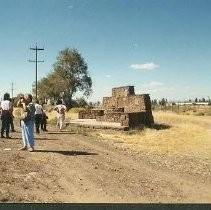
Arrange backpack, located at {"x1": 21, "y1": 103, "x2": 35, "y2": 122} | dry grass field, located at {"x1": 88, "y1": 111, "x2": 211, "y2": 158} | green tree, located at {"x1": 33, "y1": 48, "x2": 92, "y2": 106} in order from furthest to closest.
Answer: green tree, located at {"x1": 33, "y1": 48, "x2": 92, "y2": 106} → dry grass field, located at {"x1": 88, "y1": 111, "x2": 211, "y2": 158} → backpack, located at {"x1": 21, "y1": 103, "x2": 35, "y2": 122}

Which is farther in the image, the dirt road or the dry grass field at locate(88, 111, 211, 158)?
the dry grass field at locate(88, 111, 211, 158)

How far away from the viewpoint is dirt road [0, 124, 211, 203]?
29.0 ft

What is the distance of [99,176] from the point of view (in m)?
10.9

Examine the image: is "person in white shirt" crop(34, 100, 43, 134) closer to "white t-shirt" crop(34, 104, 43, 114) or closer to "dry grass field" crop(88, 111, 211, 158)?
"white t-shirt" crop(34, 104, 43, 114)

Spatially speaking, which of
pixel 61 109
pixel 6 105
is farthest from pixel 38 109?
pixel 6 105

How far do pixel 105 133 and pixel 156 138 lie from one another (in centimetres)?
386

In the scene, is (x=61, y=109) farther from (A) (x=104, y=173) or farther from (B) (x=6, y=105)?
(A) (x=104, y=173)

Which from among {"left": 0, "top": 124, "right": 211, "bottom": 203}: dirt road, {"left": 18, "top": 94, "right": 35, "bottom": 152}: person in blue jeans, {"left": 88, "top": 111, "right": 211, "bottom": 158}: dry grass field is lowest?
{"left": 0, "top": 124, "right": 211, "bottom": 203}: dirt road

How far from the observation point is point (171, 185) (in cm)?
1009

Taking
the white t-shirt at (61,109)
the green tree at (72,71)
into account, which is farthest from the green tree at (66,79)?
the white t-shirt at (61,109)

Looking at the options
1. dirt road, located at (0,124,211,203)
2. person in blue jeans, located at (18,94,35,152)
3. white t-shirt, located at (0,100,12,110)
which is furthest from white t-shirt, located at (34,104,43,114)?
person in blue jeans, located at (18,94,35,152)

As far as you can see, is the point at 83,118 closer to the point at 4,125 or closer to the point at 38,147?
the point at 4,125

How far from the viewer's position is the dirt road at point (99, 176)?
8.85 metres

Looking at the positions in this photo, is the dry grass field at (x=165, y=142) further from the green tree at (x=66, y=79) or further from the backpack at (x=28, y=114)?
the green tree at (x=66, y=79)
